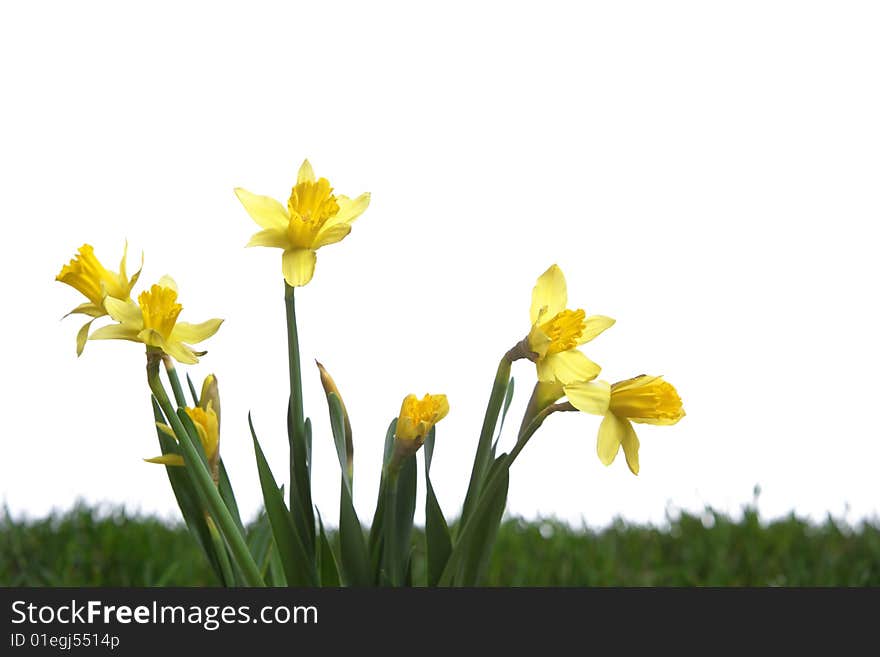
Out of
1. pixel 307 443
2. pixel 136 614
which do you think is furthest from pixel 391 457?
pixel 136 614

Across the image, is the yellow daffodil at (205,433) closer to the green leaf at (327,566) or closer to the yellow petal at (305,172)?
the green leaf at (327,566)

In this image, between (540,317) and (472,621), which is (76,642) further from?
(540,317)

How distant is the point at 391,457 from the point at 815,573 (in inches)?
68.4

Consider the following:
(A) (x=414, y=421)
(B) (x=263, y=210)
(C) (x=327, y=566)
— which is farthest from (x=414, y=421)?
(B) (x=263, y=210)

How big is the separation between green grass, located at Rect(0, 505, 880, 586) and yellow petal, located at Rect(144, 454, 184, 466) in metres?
1.30

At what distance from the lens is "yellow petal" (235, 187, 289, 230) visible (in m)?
1.10

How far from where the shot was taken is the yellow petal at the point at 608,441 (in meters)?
1.03

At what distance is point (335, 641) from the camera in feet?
3.22

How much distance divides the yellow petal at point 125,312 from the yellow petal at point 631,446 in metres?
0.55

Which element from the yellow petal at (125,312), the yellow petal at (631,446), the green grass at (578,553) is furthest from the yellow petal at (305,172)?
the green grass at (578,553)

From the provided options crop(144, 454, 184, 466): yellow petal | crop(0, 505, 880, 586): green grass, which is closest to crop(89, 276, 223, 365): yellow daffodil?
crop(144, 454, 184, 466): yellow petal

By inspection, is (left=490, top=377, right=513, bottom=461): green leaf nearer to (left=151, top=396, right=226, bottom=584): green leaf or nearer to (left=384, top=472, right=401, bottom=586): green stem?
(left=384, top=472, right=401, bottom=586): green stem

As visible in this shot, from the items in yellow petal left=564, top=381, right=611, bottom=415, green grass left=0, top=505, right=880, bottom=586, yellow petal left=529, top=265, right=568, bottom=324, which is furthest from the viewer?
green grass left=0, top=505, right=880, bottom=586

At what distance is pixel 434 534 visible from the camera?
1.09 meters
